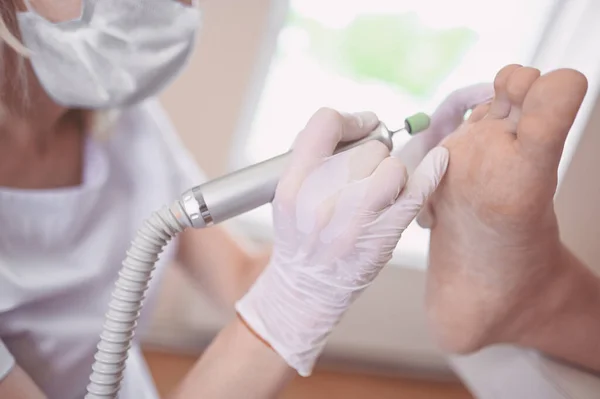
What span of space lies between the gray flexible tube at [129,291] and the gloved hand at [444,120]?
9.6 inches

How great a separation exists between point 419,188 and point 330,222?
8 cm

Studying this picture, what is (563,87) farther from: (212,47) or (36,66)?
(212,47)

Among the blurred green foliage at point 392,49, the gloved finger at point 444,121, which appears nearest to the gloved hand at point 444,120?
the gloved finger at point 444,121

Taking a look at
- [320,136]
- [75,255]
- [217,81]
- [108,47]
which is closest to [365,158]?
[320,136]

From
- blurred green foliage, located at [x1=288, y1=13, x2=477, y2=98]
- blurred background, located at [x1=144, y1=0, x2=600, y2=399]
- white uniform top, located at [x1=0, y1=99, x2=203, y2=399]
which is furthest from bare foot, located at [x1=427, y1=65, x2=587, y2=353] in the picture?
blurred green foliage, located at [x1=288, y1=13, x2=477, y2=98]

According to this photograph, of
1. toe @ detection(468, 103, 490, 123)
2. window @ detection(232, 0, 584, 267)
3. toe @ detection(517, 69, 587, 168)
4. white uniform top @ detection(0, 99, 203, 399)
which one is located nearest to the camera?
toe @ detection(517, 69, 587, 168)

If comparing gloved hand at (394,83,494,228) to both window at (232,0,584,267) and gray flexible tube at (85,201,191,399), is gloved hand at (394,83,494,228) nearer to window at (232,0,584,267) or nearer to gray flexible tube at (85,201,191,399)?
gray flexible tube at (85,201,191,399)

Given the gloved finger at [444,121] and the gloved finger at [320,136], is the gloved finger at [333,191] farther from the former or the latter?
the gloved finger at [444,121]

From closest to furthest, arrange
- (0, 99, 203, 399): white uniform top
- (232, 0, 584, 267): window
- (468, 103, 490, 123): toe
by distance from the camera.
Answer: (468, 103, 490, 123): toe, (0, 99, 203, 399): white uniform top, (232, 0, 584, 267): window

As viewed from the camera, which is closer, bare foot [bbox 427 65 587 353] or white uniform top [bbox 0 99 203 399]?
bare foot [bbox 427 65 587 353]

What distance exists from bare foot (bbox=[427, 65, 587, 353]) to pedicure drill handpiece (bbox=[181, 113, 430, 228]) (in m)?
0.15

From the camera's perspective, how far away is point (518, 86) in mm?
466

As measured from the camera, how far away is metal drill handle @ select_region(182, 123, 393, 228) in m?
0.47

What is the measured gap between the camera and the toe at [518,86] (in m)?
0.46
